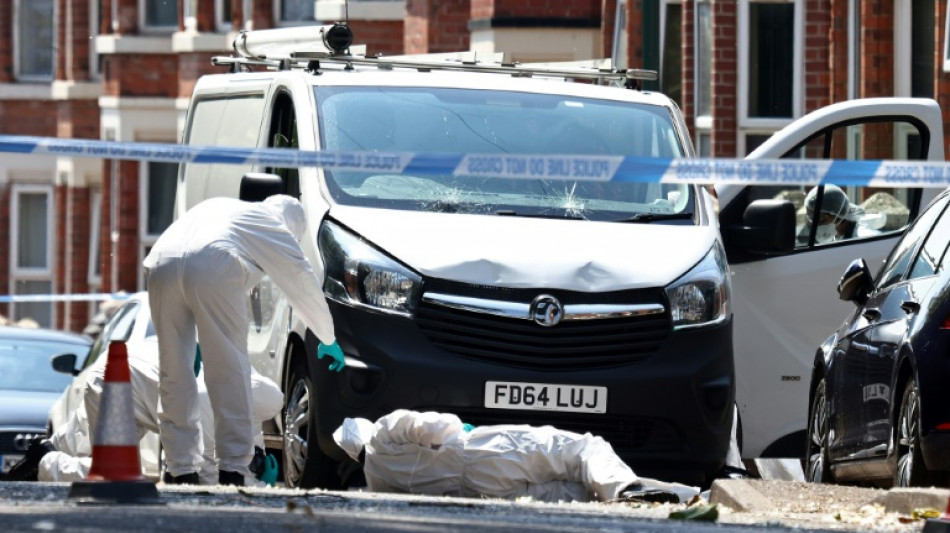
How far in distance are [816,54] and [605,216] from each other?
10852 mm

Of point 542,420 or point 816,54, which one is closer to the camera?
point 542,420

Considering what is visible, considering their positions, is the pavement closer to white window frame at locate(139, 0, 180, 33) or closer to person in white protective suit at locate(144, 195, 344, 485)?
person in white protective suit at locate(144, 195, 344, 485)

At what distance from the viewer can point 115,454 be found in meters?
9.45

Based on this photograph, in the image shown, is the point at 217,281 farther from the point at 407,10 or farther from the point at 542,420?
the point at 407,10

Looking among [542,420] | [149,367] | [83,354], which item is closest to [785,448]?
[542,420]

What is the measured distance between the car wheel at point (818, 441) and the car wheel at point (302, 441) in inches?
91.7

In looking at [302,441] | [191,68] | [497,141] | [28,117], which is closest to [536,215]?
[497,141]

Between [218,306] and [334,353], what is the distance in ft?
1.78

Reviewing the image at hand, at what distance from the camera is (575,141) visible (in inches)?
519

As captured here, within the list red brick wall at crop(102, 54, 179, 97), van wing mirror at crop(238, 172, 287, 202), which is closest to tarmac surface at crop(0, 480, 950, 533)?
van wing mirror at crop(238, 172, 287, 202)

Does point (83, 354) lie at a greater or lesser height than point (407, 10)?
lesser

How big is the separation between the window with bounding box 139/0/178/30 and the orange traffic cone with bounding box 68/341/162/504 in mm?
27285

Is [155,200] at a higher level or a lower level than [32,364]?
higher

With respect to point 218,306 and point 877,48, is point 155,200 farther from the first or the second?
point 218,306
